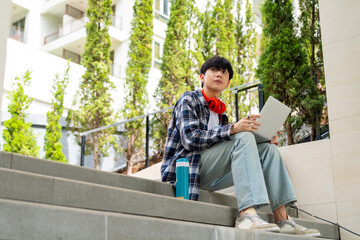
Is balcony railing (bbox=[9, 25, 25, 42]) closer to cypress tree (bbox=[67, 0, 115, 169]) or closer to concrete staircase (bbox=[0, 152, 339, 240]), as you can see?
cypress tree (bbox=[67, 0, 115, 169])

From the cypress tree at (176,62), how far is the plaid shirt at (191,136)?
6.56m

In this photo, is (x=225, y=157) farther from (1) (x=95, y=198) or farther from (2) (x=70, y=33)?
(2) (x=70, y=33)

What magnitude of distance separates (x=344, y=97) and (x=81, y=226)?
2904mm

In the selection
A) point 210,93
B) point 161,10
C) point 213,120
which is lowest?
point 213,120

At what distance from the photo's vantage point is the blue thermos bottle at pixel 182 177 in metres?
2.55

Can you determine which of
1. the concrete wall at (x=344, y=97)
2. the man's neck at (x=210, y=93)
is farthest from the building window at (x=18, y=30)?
the man's neck at (x=210, y=93)

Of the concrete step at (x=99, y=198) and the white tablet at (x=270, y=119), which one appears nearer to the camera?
the concrete step at (x=99, y=198)

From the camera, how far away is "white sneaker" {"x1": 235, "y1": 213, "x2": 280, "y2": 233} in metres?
2.19

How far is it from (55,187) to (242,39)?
372 inches

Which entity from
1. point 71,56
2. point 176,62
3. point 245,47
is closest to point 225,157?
point 176,62

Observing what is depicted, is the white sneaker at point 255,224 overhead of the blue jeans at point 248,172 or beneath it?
beneath

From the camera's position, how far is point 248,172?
235 cm

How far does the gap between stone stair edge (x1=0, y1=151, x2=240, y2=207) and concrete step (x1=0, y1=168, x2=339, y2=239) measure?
0.36 metres

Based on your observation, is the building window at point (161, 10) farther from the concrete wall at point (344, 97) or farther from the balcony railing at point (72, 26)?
the concrete wall at point (344, 97)
